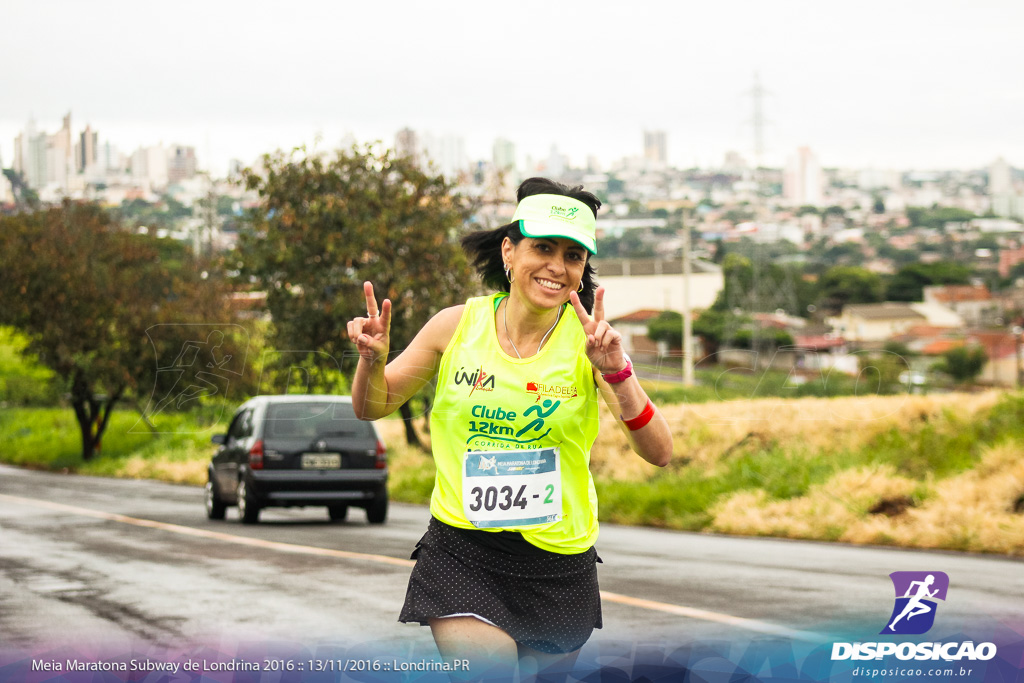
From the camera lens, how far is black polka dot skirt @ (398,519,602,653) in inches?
163

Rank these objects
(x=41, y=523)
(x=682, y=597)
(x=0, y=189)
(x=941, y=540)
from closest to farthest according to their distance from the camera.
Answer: (x=682, y=597)
(x=941, y=540)
(x=41, y=523)
(x=0, y=189)

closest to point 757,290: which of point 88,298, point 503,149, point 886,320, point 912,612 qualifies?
point 886,320

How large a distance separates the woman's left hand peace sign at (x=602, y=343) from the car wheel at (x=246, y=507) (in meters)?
12.8

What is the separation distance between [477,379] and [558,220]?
1.84 ft

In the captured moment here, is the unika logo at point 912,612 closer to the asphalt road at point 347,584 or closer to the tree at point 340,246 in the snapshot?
the asphalt road at point 347,584

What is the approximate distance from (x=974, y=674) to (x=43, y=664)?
4.42 m

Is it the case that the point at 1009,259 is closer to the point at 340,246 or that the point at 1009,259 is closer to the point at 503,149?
the point at 503,149

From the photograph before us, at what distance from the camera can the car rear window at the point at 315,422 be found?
1620 cm

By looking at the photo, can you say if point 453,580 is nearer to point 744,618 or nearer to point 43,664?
point 43,664

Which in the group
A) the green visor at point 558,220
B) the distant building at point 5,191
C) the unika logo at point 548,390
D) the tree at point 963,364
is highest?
the distant building at point 5,191

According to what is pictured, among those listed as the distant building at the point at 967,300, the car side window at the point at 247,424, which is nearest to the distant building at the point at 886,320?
the distant building at the point at 967,300

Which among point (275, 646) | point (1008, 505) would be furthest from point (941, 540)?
point (275, 646)

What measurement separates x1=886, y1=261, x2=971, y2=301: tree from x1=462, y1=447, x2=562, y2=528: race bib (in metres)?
100

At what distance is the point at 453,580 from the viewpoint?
13.7 ft
